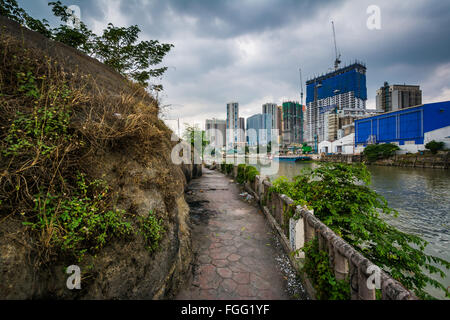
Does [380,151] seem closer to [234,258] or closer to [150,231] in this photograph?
[234,258]

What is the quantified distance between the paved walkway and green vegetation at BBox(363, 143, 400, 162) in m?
47.1

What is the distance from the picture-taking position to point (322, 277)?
2.60 meters

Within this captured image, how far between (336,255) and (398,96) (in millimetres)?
154914

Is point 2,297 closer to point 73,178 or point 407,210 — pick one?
point 73,178

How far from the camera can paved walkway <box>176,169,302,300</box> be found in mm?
3275

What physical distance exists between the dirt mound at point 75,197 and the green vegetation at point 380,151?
51503mm

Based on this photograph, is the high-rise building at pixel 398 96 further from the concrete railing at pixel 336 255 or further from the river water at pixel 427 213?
the concrete railing at pixel 336 255

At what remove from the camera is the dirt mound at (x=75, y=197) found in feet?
5.90

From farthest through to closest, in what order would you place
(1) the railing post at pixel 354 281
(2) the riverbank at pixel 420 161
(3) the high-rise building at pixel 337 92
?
(3) the high-rise building at pixel 337 92 < (2) the riverbank at pixel 420 161 < (1) the railing post at pixel 354 281

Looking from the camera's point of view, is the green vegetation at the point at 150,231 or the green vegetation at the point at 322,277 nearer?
the green vegetation at the point at 322,277

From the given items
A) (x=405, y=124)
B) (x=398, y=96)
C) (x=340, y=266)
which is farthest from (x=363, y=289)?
(x=398, y=96)

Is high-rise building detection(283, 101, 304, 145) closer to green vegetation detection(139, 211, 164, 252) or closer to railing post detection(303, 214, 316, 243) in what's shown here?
railing post detection(303, 214, 316, 243)

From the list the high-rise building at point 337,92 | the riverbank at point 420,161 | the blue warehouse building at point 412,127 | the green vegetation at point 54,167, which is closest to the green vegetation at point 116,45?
the green vegetation at point 54,167

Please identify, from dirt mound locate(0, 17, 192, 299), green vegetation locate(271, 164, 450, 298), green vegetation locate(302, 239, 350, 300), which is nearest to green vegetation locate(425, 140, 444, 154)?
green vegetation locate(271, 164, 450, 298)
